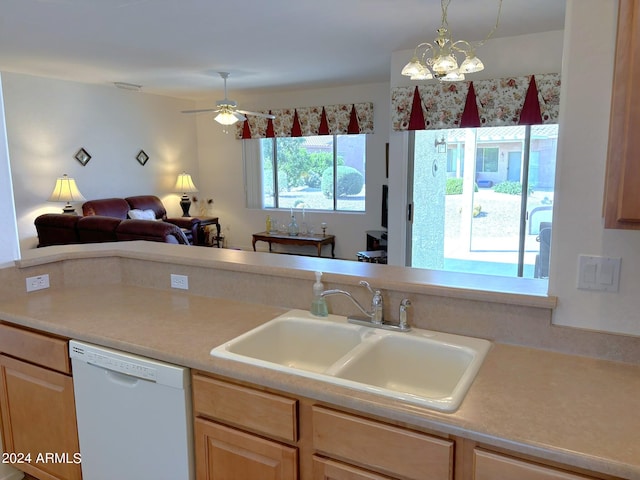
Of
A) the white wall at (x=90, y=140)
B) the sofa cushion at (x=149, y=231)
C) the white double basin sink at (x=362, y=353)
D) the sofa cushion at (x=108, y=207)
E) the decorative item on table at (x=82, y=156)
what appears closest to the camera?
the white double basin sink at (x=362, y=353)

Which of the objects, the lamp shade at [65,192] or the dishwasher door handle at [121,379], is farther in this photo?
the lamp shade at [65,192]

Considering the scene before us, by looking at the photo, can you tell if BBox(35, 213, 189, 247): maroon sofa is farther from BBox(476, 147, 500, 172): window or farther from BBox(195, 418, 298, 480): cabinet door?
BBox(476, 147, 500, 172): window

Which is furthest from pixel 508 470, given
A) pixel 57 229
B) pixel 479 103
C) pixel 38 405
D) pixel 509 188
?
pixel 57 229

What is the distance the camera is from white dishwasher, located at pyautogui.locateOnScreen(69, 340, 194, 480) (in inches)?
60.9

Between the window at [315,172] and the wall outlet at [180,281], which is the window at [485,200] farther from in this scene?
the wall outlet at [180,281]

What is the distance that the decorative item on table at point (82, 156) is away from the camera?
20.1 feet

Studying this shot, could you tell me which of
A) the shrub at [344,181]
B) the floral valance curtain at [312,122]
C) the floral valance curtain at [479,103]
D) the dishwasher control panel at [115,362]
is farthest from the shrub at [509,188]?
the dishwasher control panel at [115,362]

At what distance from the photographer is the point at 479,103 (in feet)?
14.3

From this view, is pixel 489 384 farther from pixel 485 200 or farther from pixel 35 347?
pixel 485 200

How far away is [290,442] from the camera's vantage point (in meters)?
1.37

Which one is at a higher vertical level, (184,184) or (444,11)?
(444,11)

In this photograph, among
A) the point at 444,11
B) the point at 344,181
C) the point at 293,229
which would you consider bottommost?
the point at 293,229

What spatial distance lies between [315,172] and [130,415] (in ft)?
19.3

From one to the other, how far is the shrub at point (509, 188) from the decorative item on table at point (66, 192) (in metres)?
4.95
